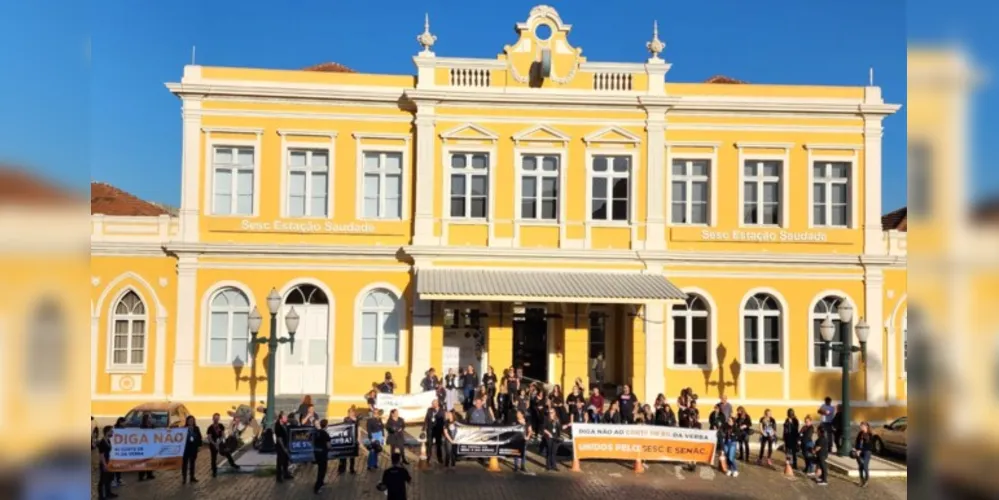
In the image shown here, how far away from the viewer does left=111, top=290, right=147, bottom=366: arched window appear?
15.8m

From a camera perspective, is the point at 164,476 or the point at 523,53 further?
the point at 523,53

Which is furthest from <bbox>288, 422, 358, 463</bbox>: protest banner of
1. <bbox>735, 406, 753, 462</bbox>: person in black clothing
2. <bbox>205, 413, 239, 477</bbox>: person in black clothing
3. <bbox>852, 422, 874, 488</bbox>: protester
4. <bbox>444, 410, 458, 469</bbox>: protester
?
<bbox>852, 422, 874, 488</bbox>: protester

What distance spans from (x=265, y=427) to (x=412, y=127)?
7.69 meters

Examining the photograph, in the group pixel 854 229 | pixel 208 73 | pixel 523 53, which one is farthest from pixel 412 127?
pixel 854 229

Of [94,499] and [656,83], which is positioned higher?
[656,83]

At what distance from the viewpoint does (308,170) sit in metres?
16.4

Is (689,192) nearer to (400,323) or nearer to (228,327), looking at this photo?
(400,323)

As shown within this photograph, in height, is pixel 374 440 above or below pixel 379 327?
below

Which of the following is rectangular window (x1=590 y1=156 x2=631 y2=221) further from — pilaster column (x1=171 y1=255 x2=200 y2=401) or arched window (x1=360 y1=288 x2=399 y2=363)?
pilaster column (x1=171 y1=255 x2=200 y2=401)

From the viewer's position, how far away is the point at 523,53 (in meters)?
16.7

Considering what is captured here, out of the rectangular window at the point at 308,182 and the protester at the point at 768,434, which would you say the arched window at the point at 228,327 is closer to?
the rectangular window at the point at 308,182

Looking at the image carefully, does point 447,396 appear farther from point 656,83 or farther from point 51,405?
point 51,405

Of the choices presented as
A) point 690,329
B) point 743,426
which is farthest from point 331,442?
point 690,329

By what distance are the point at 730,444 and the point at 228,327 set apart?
1131 centimetres
